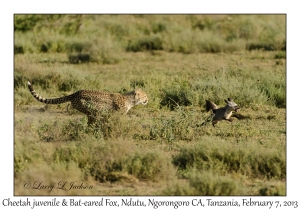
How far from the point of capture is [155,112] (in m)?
12.0

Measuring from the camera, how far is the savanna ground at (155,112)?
26.8 ft

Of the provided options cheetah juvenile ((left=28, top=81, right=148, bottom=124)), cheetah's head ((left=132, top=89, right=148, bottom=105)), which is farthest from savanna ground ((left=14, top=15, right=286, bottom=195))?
cheetah's head ((left=132, top=89, right=148, bottom=105))

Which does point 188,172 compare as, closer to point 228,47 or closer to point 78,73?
point 78,73

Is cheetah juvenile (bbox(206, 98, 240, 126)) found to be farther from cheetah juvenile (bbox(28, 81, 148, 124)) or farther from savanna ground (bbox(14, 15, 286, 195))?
cheetah juvenile (bbox(28, 81, 148, 124))

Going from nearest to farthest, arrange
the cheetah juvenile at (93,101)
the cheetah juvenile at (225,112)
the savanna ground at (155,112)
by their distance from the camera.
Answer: the savanna ground at (155,112)
the cheetah juvenile at (93,101)
the cheetah juvenile at (225,112)

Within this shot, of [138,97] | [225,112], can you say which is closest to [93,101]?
[138,97]

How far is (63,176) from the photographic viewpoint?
784cm

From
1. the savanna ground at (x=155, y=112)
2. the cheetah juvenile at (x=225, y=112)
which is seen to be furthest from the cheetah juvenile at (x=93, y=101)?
the cheetah juvenile at (x=225, y=112)

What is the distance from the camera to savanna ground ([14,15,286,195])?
8172mm

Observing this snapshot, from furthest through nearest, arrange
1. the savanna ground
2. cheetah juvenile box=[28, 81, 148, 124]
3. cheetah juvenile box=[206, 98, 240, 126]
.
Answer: cheetah juvenile box=[206, 98, 240, 126] < cheetah juvenile box=[28, 81, 148, 124] < the savanna ground

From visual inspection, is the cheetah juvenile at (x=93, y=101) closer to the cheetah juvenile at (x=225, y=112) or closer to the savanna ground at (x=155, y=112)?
the savanna ground at (x=155, y=112)

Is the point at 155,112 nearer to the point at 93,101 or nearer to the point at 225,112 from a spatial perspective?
the point at 225,112

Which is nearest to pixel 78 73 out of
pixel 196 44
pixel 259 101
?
pixel 259 101
